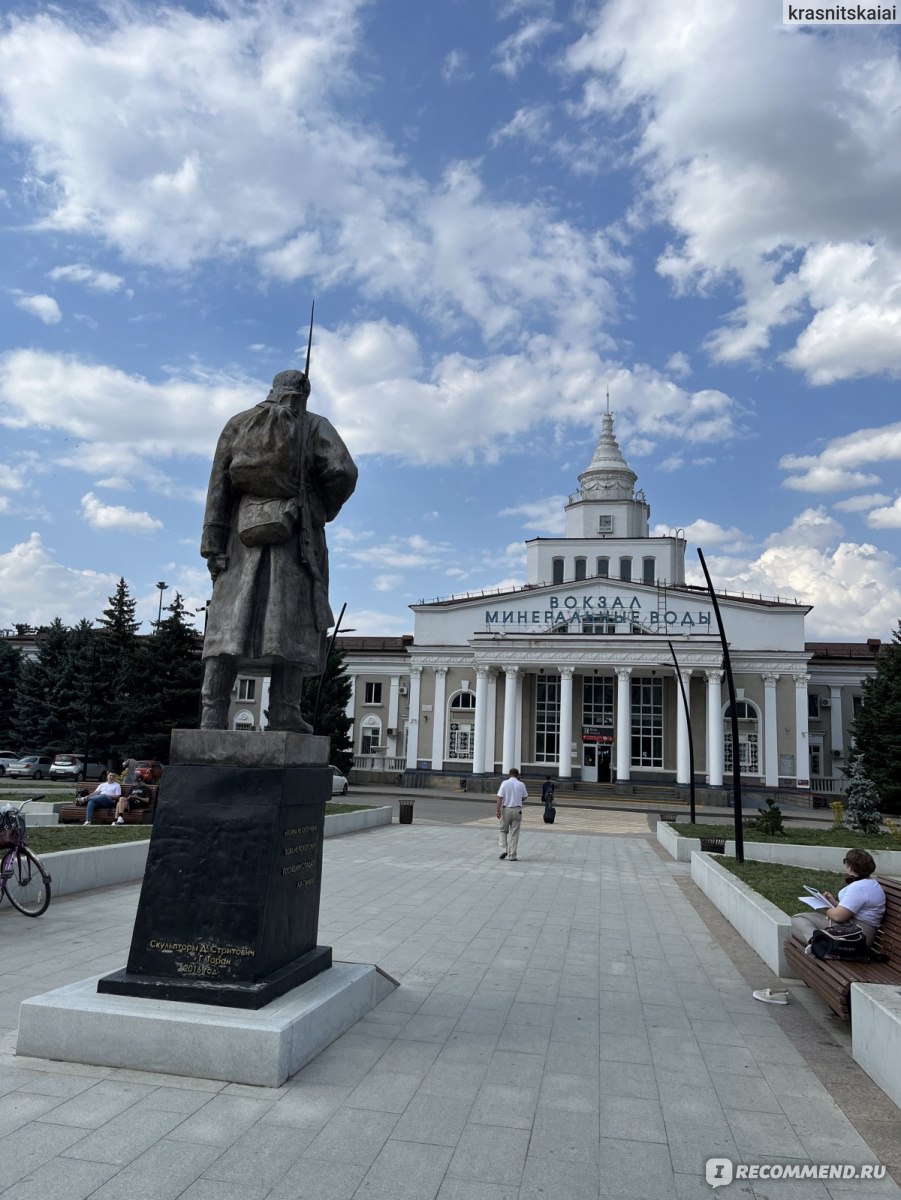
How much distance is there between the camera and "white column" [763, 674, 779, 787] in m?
47.0

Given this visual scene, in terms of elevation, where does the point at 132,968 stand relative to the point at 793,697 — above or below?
below

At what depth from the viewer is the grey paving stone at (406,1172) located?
11.4ft

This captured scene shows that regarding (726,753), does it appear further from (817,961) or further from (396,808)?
(817,961)

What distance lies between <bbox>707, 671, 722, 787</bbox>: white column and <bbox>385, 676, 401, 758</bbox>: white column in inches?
807

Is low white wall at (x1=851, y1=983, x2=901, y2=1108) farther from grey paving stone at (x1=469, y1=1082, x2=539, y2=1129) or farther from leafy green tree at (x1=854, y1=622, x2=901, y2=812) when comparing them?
leafy green tree at (x1=854, y1=622, x2=901, y2=812)

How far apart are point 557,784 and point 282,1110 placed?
147ft

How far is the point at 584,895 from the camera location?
492 inches

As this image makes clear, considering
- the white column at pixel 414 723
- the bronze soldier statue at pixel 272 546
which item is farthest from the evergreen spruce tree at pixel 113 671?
the bronze soldier statue at pixel 272 546

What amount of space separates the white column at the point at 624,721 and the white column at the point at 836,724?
13.6m

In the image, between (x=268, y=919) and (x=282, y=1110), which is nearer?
(x=282, y=1110)

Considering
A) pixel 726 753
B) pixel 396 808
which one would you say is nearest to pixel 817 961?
pixel 396 808

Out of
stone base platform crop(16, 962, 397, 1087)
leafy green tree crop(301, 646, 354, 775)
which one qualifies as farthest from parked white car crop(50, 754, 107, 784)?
stone base platform crop(16, 962, 397, 1087)

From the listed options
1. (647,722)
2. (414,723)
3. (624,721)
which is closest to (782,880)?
(624,721)

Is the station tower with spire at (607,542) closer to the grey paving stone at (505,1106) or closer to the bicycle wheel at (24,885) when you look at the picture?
the bicycle wheel at (24,885)
